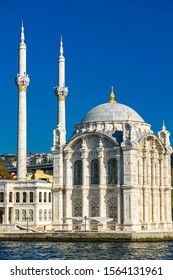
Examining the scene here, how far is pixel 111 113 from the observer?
65750 millimetres

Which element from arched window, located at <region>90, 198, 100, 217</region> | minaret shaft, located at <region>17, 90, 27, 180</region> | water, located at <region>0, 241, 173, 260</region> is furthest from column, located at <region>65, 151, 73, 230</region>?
water, located at <region>0, 241, 173, 260</region>

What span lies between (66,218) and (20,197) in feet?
32.6

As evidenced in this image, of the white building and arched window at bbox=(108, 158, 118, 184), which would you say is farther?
arched window at bbox=(108, 158, 118, 184)

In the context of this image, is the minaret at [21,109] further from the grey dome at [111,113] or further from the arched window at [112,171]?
the arched window at [112,171]

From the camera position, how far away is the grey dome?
215ft

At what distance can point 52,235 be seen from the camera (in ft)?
194

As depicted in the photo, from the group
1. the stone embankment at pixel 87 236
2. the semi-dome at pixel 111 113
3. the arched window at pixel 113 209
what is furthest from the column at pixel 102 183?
the stone embankment at pixel 87 236

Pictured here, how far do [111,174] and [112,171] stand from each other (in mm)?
308

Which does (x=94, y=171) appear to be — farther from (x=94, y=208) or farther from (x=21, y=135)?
(x=21, y=135)

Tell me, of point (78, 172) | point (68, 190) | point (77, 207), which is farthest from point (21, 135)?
point (77, 207)

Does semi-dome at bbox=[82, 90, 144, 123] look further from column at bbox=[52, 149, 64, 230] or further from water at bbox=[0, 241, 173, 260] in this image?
water at bbox=[0, 241, 173, 260]

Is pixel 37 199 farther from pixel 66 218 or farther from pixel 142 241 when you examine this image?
pixel 142 241

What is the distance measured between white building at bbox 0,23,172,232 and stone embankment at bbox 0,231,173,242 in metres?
2.88
